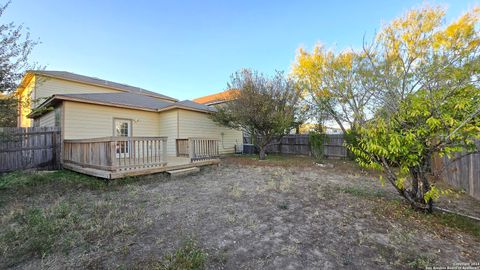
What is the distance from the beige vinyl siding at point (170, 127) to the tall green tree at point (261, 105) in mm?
2395

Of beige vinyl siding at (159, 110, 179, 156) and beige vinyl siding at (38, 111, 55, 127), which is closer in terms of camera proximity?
beige vinyl siding at (38, 111, 55, 127)

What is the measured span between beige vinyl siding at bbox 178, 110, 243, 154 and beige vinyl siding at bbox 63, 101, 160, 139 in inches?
71.7

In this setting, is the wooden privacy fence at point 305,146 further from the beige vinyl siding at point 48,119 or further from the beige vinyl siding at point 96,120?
the beige vinyl siding at point 48,119

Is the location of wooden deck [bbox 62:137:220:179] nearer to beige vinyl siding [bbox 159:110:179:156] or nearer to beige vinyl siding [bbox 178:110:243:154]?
beige vinyl siding [bbox 178:110:243:154]

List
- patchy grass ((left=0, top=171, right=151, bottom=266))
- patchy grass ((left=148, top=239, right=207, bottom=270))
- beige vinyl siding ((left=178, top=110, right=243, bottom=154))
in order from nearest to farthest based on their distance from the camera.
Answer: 1. patchy grass ((left=148, top=239, right=207, bottom=270))
2. patchy grass ((left=0, top=171, right=151, bottom=266))
3. beige vinyl siding ((left=178, top=110, right=243, bottom=154))

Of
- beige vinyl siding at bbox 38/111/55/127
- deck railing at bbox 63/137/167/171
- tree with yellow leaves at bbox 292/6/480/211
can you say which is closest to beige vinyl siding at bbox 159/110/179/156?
deck railing at bbox 63/137/167/171

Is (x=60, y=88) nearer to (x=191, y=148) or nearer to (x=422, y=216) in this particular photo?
(x=191, y=148)

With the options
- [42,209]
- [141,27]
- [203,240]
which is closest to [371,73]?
[203,240]

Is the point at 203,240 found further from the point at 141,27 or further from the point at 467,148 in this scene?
the point at 141,27

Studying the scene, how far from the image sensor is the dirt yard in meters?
2.17

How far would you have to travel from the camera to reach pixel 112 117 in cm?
898

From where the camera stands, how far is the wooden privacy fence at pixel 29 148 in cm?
628

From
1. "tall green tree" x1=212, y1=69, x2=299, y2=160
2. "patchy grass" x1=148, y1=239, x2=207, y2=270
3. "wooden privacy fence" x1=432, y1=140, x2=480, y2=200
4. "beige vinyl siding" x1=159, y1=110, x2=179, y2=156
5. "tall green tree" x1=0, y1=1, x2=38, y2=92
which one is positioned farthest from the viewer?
"beige vinyl siding" x1=159, y1=110, x2=179, y2=156

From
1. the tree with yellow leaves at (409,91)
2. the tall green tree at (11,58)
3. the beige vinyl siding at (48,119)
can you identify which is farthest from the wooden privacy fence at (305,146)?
the beige vinyl siding at (48,119)
